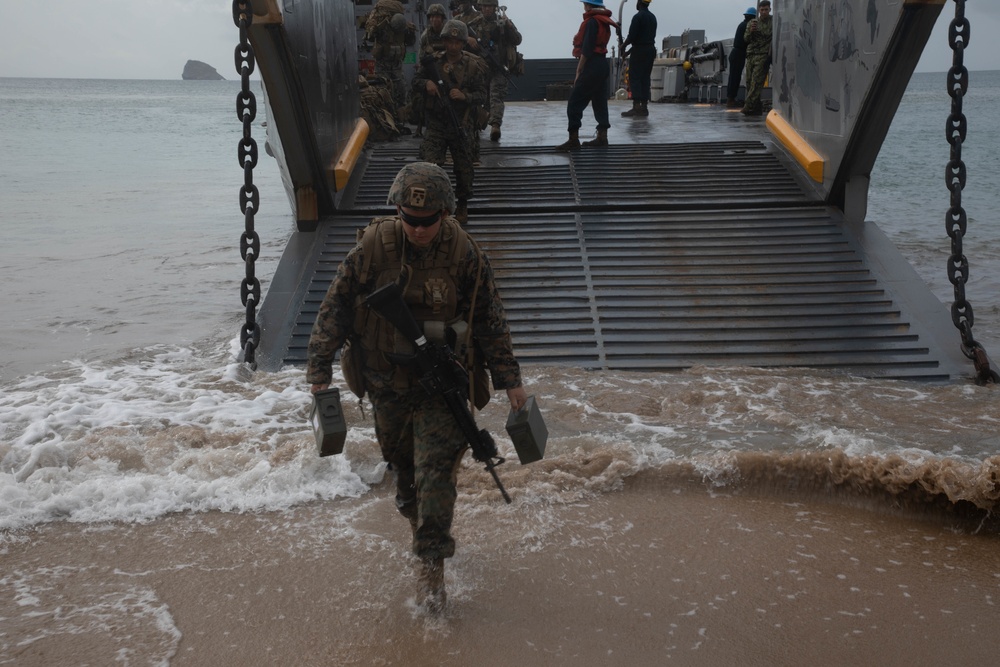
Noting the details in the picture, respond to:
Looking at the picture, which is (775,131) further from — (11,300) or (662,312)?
(11,300)

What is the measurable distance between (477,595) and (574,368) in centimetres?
253

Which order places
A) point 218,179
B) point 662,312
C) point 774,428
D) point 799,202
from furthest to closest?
point 218,179
point 799,202
point 662,312
point 774,428

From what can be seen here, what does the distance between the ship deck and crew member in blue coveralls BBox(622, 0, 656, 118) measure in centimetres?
397

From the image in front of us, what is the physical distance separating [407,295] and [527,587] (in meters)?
1.13

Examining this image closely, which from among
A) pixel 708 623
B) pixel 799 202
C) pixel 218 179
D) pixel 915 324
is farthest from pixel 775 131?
pixel 218 179

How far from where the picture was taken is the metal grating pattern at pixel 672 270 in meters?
5.90

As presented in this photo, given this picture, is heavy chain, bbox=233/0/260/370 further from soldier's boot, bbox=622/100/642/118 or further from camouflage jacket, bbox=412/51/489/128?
soldier's boot, bbox=622/100/642/118

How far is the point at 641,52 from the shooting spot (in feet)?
40.0

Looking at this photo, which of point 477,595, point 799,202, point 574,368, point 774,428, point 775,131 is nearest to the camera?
point 477,595

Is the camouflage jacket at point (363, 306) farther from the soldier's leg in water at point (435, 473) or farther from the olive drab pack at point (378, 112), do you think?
the olive drab pack at point (378, 112)

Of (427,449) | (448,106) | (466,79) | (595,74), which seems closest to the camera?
(427,449)

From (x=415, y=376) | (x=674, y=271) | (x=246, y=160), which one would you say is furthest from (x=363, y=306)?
(x=674, y=271)

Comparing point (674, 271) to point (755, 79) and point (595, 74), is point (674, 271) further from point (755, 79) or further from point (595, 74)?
point (755, 79)

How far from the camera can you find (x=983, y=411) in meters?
5.16
